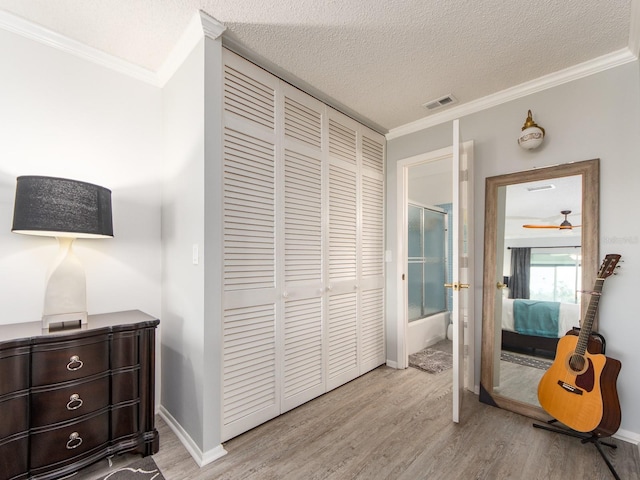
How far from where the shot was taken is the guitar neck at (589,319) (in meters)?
1.89

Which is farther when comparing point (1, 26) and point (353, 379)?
point (353, 379)

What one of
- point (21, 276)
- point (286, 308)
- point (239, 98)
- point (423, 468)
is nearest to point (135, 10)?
point (239, 98)

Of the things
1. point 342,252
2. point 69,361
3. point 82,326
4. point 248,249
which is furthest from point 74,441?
point 342,252

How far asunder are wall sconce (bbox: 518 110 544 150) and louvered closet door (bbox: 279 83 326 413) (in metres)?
1.57

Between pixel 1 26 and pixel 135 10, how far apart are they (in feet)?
2.55

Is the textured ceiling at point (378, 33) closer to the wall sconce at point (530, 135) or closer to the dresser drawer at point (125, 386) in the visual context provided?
the wall sconce at point (530, 135)

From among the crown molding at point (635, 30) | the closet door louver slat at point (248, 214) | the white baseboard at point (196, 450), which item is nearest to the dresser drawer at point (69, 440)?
the white baseboard at point (196, 450)

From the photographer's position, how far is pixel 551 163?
2270 mm

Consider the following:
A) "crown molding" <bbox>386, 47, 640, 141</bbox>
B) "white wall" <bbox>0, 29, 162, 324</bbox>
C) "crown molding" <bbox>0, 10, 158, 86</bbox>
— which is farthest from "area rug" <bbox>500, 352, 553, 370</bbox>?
"crown molding" <bbox>0, 10, 158, 86</bbox>

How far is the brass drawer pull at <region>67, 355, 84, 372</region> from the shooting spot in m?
1.52

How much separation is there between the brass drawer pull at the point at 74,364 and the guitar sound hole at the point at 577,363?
9.44 feet

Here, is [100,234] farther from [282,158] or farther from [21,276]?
[282,158]

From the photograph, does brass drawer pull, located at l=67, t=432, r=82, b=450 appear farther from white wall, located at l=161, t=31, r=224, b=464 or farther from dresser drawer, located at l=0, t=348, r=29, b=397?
white wall, located at l=161, t=31, r=224, b=464

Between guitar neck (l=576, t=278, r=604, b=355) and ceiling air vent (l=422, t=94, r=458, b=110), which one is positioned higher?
ceiling air vent (l=422, t=94, r=458, b=110)
